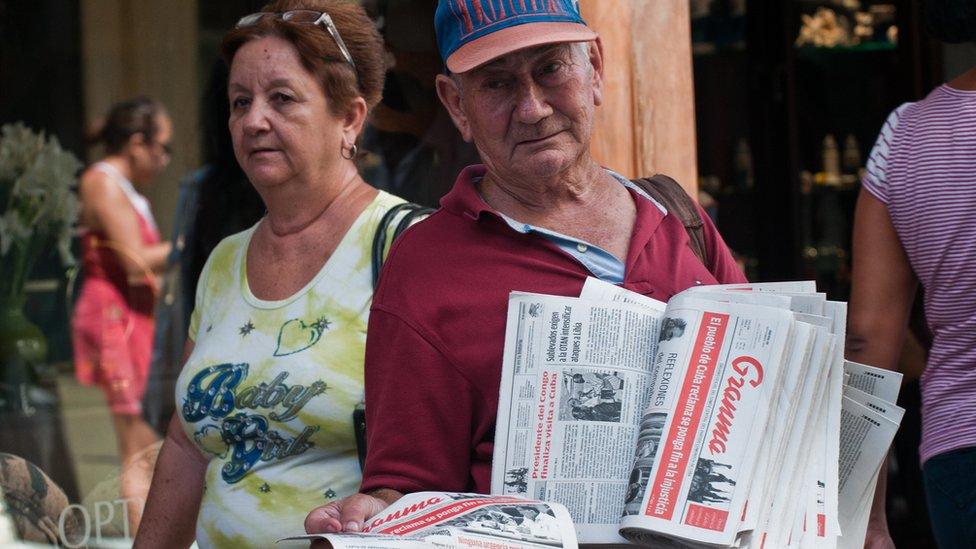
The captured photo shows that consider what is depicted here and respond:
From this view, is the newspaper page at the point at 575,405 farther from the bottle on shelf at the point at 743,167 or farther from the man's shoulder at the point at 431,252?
the bottle on shelf at the point at 743,167

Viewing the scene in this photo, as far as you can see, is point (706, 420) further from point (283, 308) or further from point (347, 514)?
point (283, 308)

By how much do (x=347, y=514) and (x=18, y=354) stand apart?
304cm

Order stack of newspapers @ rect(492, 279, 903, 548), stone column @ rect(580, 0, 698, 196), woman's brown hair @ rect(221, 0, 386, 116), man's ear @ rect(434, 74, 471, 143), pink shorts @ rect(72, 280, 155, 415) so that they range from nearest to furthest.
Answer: stack of newspapers @ rect(492, 279, 903, 548) < man's ear @ rect(434, 74, 471, 143) < woman's brown hair @ rect(221, 0, 386, 116) < stone column @ rect(580, 0, 698, 196) < pink shorts @ rect(72, 280, 155, 415)

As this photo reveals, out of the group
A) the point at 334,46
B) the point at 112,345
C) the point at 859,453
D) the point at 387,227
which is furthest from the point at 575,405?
the point at 112,345

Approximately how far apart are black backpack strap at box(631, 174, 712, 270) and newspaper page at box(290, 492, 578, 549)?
Answer: 61cm

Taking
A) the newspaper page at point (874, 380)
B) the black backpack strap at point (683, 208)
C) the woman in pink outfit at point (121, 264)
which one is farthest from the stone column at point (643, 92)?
the woman in pink outfit at point (121, 264)

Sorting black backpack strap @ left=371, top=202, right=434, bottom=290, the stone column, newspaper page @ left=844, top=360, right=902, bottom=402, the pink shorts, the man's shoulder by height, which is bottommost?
the pink shorts

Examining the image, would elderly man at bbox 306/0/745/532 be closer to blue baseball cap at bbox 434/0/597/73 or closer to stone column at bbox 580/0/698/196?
blue baseball cap at bbox 434/0/597/73

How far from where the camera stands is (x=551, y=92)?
2.08m

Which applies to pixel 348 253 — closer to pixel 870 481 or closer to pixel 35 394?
pixel 870 481

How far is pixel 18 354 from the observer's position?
4609 millimetres

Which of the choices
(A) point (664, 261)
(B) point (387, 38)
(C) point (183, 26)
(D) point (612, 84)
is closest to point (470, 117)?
(A) point (664, 261)

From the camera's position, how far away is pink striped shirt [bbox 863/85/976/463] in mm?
2633

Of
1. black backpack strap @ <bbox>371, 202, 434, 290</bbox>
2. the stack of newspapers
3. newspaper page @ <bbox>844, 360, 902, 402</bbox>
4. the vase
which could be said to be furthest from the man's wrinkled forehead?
the vase
